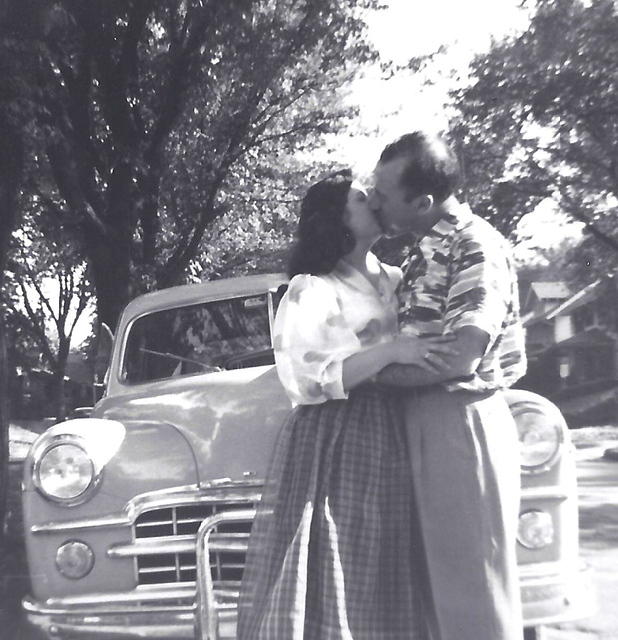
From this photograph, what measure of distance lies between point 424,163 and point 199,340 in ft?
8.52

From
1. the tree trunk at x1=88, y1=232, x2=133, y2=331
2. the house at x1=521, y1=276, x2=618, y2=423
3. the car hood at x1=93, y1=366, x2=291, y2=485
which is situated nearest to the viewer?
the car hood at x1=93, y1=366, x2=291, y2=485

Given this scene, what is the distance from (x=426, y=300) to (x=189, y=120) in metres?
12.1

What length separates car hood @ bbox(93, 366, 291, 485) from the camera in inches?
144

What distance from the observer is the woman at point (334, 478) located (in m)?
2.35

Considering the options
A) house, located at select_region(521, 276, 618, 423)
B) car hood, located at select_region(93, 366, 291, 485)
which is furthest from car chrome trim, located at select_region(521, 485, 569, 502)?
house, located at select_region(521, 276, 618, 423)

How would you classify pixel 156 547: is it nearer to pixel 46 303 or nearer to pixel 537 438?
pixel 537 438

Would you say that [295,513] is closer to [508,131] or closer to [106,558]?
[106,558]

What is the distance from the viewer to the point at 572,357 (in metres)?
50.3

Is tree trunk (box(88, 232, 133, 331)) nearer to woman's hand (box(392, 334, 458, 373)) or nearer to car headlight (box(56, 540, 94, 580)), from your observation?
car headlight (box(56, 540, 94, 580))

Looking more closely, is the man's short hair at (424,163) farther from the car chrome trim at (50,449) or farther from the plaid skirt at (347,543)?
the car chrome trim at (50,449)

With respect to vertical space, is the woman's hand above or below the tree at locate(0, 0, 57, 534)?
below

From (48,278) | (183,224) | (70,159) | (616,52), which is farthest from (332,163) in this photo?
(48,278)

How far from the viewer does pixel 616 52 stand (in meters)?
13.0

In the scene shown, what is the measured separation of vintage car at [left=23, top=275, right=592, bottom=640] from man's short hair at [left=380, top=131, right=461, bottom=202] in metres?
1.34
